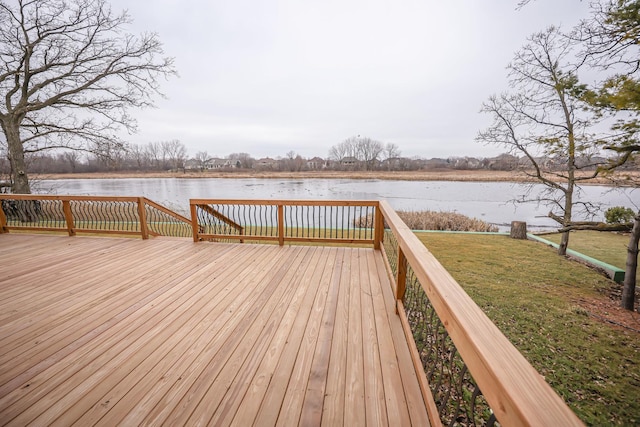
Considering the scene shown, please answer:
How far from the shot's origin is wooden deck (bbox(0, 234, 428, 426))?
1.46 meters

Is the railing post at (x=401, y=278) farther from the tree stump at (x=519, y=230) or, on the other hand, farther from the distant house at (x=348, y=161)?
the distant house at (x=348, y=161)

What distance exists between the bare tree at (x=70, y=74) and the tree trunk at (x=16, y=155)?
2 centimetres

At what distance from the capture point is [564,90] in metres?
5.78

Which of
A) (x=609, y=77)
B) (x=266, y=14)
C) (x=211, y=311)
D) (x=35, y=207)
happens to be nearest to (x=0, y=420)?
(x=211, y=311)

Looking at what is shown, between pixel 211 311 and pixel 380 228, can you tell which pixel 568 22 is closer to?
pixel 380 228

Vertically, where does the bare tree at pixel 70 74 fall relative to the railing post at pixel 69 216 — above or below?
above

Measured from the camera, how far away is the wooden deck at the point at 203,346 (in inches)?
57.6

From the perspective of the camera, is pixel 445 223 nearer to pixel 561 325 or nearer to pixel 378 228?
pixel 561 325

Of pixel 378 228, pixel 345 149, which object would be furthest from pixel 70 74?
pixel 345 149

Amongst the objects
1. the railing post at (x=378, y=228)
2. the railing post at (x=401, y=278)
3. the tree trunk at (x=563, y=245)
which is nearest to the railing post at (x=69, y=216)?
the railing post at (x=378, y=228)

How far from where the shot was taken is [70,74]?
886cm

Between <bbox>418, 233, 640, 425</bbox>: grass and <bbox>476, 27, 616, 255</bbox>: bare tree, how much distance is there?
4.28ft

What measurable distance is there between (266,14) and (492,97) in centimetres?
942

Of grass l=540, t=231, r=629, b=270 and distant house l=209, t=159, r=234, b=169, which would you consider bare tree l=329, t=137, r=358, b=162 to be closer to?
distant house l=209, t=159, r=234, b=169
